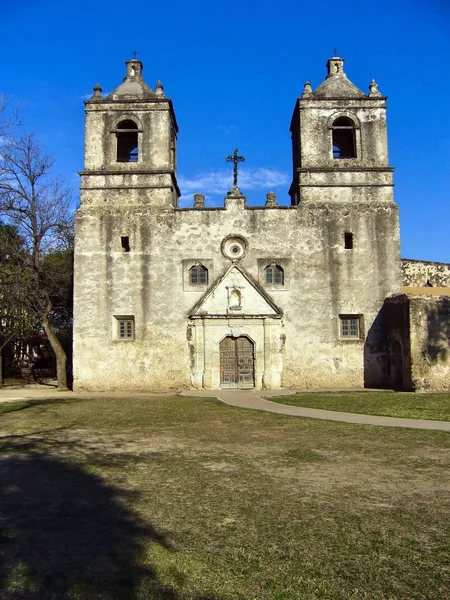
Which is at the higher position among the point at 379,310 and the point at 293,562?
the point at 379,310

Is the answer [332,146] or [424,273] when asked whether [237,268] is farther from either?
[424,273]

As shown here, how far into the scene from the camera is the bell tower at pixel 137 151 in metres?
22.6

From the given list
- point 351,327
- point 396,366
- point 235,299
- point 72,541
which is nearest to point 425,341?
point 396,366

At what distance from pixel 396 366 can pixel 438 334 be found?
7.17 feet

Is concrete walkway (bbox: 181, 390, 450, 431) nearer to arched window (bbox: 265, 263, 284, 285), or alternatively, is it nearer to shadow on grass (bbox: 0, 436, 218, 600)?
arched window (bbox: 265, 263, 284, 285)

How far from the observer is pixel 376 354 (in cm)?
2158

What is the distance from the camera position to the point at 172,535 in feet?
15.7

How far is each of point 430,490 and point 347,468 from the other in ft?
4.58

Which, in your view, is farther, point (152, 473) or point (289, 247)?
point (289, 247)

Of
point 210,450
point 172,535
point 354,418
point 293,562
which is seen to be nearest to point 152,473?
point 210,450

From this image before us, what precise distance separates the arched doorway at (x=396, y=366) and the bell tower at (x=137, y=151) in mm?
11000

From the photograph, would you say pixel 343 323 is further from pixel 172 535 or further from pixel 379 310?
pixel 172 535

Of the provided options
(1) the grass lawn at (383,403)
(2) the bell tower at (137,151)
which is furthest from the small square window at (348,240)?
(2) the bell tower at (137,151)

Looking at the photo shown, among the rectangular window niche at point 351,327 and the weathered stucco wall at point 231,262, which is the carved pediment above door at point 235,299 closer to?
the weathered stucco wall at point 231,262
